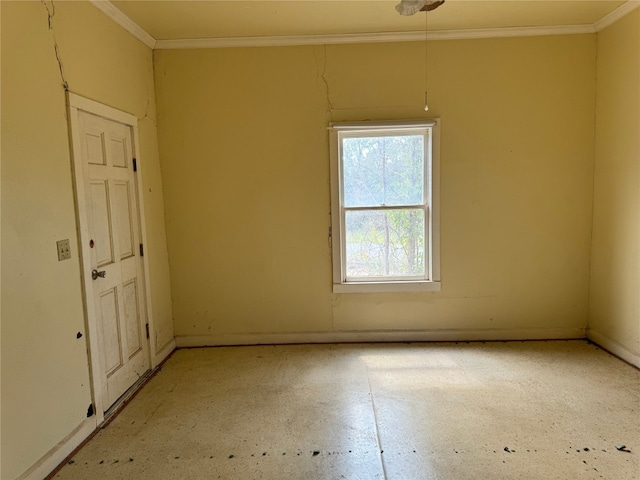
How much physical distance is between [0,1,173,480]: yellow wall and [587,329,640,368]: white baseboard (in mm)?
3809

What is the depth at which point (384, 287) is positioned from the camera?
11.5 ft

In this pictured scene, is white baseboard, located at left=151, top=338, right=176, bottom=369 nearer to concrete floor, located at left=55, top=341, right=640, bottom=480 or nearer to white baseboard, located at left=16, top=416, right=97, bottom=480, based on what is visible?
concrete floor, located at left=55, top=341, right=640, bottom=480

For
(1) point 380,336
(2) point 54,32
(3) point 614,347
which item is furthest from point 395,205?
(2) point 54,32

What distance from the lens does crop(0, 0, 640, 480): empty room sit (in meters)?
2.26

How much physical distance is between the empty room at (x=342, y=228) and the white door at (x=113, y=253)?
19mm

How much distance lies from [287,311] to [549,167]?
261 cm

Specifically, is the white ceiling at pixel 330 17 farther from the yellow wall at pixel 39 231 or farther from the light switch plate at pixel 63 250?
the light switch plate at pixel 63 250

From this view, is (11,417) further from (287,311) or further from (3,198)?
(287,311)

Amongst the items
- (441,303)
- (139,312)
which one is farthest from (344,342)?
(139,312)

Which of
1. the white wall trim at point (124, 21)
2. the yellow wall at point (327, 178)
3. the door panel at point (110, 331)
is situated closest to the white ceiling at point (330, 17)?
the white wall trim at point (124, 21)

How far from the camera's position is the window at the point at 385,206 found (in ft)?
11.1

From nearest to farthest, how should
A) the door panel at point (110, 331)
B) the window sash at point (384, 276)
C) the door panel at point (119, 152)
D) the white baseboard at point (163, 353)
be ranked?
the door panel at point (110, 331)
the door panel at point (119, 152)
the white baseboard at point (163, 353)
the window sash at point (384, 276)

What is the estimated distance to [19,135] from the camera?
184 centimetres

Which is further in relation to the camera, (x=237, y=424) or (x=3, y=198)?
(x=237, y=424)
